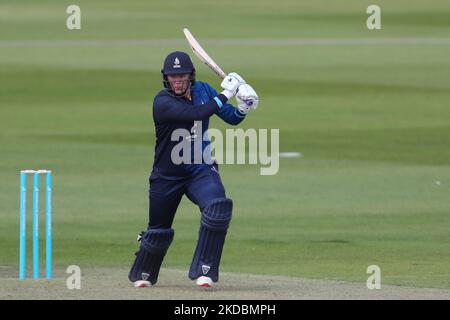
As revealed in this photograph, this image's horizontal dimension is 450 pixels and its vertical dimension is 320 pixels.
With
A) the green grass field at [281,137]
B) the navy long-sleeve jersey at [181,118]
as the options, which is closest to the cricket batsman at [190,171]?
the navy long-sleeve jersey at [181,118]

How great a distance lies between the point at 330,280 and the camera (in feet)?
42.0

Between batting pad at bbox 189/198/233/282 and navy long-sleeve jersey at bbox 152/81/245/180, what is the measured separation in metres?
0.42

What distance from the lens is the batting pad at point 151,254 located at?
11828 mm

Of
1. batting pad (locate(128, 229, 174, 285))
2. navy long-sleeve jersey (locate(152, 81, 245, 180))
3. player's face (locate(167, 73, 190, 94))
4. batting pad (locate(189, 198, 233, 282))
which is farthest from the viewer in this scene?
batting pad (locate(128, 229, 174, 285))

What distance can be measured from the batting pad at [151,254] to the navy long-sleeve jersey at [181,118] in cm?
49

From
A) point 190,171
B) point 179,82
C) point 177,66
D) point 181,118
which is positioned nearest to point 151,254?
point 190,171

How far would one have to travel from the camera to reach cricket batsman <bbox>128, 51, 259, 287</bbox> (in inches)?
453

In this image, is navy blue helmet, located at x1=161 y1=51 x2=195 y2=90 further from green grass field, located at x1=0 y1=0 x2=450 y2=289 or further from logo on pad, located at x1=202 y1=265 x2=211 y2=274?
green grass field, located at x1=0 y1=0 x2=450 y2=289

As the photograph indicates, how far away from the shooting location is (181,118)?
11531 millimetres

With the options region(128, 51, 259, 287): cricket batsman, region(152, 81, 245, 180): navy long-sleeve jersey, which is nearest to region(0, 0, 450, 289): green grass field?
region(128, 51, 259, 287): cricket batsman

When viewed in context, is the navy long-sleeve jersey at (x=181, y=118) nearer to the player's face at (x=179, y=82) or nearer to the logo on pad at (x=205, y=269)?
the player's face at (x=179, y=82)

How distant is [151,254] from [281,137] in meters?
13.7

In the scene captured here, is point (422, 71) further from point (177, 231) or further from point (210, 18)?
point (177, 231)

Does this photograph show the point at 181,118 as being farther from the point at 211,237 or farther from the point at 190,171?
the point at 211,237
